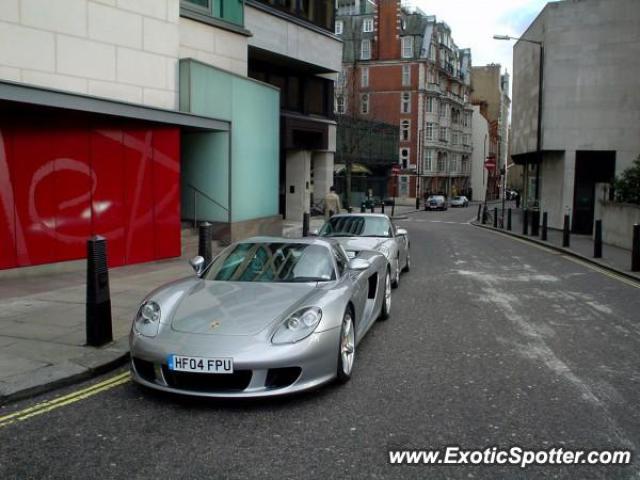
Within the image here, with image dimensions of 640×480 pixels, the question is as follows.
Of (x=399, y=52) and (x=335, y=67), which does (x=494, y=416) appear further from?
(x=399, y=52)

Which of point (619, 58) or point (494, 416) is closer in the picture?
point (494, 416)

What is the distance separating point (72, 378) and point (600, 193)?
75.6ft

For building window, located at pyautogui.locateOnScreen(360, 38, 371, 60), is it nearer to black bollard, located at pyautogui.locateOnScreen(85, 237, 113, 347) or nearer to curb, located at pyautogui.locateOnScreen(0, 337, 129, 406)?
black bollard, located at pyautogui.locateOnScreen(85, 237, 113, 347)

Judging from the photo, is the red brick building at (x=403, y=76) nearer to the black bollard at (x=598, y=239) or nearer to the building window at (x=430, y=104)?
the building window at (x=430, y=104)

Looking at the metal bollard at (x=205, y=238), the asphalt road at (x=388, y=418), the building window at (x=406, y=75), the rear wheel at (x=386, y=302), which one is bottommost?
the asphalt road at (x=388, y=418)

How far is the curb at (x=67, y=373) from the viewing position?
5.11m

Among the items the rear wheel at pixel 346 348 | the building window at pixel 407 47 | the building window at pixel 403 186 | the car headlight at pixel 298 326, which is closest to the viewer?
the car headlight at pixel 298 326

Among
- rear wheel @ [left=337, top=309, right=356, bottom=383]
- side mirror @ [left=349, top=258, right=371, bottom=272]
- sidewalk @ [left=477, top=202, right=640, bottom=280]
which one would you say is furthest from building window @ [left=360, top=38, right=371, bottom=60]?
rear wheel @ [left=337, top=309, right=356, bottom=383]

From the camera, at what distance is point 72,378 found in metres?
5.53

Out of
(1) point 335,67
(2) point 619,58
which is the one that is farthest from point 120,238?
(2) point 619,58

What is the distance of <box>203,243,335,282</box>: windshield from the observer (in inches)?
244

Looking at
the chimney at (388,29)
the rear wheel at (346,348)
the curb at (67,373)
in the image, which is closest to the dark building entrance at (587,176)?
the rear wheel at (346,348)

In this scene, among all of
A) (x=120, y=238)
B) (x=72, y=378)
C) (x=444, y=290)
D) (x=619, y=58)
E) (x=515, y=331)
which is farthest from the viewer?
(x=619, y=58)

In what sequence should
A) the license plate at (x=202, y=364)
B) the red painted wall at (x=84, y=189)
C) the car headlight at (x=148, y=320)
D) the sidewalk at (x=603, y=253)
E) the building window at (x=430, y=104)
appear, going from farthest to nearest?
1. the building window at (x=430, y=104)
2. the sidewalk at (x=603, y=253)
3. the red painted wall at (x=84, y=189)
4. the car headlight at (x=148, y=320)
5. the license plate at (x=202, y=364)
